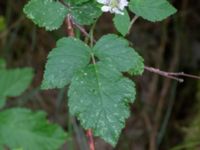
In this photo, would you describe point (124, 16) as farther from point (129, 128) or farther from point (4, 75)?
point (129, 128)

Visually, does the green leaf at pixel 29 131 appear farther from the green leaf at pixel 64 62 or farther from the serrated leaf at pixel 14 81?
the green leaf at pixel 64 62

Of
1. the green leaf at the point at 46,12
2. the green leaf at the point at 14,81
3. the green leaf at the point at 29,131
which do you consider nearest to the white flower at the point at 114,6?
the green leaf at the point at 46,12

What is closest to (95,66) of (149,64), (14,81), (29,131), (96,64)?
(96,64)

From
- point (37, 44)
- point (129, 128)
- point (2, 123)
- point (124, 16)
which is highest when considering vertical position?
point (124, 16)

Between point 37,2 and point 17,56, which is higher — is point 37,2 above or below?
above

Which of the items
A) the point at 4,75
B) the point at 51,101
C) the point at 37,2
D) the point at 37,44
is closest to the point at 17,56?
the point at 37,44

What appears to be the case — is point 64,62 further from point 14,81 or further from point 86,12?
point 14,81
